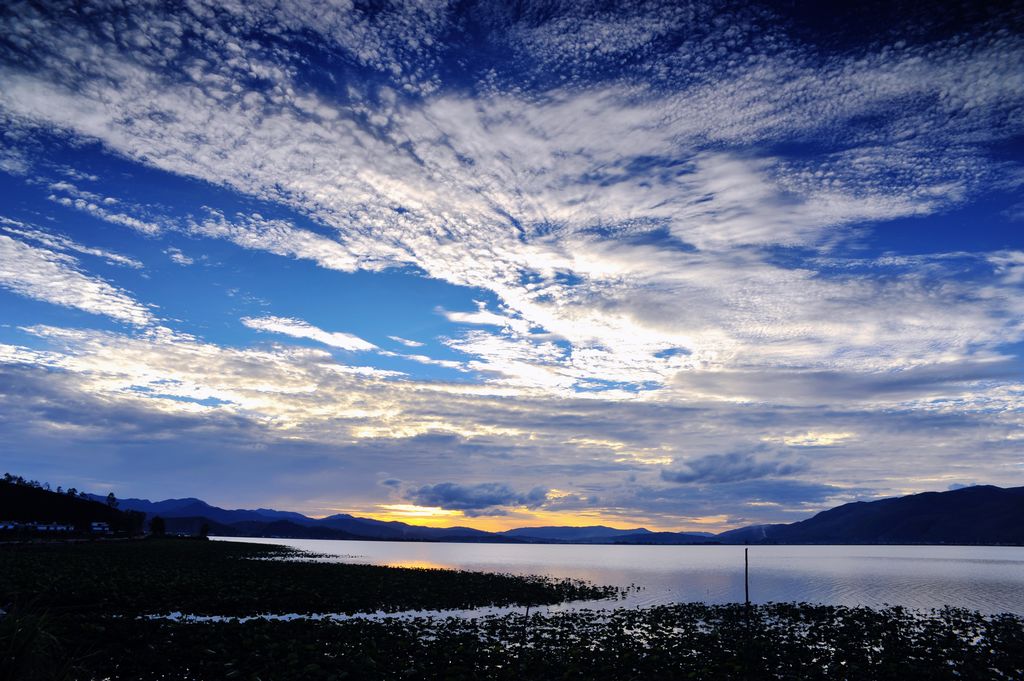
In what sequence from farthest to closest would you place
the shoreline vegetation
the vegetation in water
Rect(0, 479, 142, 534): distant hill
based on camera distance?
Rect(0, 479, 142, 534): distant hill < the vegetation in water < the shoreline vegetation

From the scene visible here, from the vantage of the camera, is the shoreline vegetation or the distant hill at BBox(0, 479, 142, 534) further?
the distant hill at BBox(0, 479, 142, 534)

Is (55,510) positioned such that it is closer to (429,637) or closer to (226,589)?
(226,589)

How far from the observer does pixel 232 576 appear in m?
56.2

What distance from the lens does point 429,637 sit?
3353 cm

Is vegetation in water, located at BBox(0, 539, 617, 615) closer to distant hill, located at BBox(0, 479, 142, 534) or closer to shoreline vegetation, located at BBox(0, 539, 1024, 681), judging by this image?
shoreline vegetation, located at BBox(0, 539, 1024, 681)

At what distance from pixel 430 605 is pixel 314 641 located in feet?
62.3

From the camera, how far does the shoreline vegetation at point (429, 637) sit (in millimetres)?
24328

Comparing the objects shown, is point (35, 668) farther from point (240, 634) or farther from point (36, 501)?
point (36, 501)

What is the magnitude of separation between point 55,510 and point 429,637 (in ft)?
535

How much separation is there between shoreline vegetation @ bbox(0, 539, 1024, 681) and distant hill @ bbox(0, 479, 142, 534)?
114499 mm

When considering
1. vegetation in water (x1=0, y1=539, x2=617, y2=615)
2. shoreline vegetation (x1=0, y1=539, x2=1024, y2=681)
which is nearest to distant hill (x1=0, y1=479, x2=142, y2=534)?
vegetation in water (x1=0, y1=539, x2=617, y2=615)

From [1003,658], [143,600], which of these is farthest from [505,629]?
[1003,658]

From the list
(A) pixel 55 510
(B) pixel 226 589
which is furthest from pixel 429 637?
(A) pixel 55 510

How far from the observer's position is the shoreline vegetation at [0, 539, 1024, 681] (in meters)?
24.3
